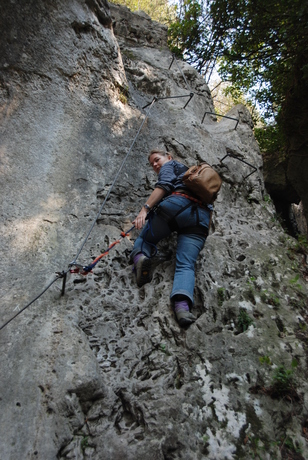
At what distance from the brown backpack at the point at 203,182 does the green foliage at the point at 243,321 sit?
1.28 m

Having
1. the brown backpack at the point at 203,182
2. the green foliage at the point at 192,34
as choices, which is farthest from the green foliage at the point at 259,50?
the brown backpack at the point at 203,182

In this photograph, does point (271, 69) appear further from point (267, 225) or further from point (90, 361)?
point (90, 361)

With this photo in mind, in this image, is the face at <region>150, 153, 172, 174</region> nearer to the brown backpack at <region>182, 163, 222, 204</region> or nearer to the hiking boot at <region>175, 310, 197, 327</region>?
the brown backpack at <region>182, 163, 222, 204</region>

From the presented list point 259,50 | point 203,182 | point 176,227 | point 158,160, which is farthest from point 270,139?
point 176,227

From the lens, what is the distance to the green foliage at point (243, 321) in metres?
3.18

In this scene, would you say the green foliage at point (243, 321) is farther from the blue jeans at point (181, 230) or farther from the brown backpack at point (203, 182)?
the brown backpack at point (203, 182)

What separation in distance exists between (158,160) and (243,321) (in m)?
2.33

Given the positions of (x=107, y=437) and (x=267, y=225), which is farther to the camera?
(x=267, y=225)

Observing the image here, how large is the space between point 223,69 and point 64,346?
1032 cm

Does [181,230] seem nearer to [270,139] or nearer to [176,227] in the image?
[176,227]

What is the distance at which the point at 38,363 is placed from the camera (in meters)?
2.64

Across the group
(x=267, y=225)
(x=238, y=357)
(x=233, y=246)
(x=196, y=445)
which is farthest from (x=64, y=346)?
(x=267, y=225)

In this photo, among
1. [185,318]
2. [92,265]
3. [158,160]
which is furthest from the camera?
[158,160]

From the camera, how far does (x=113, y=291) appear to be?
356cm
